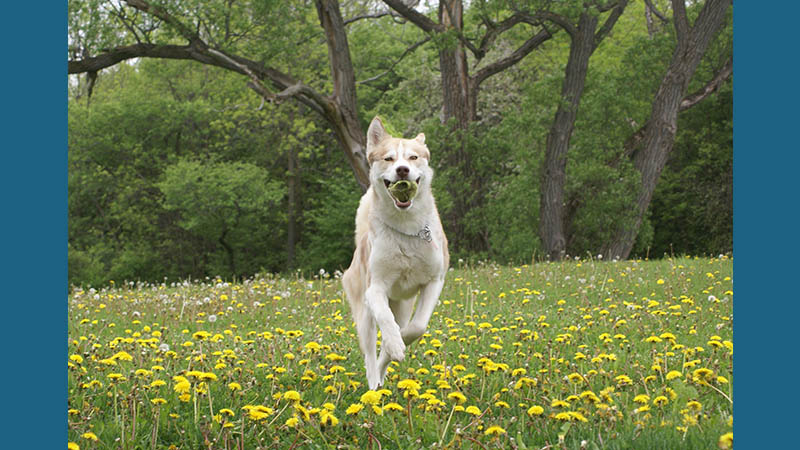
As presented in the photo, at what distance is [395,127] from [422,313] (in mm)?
21114

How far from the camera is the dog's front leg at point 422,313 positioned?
15.3 ft

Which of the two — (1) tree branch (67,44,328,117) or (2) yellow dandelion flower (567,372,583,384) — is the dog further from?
(1) tree branch (67,44,328,117)

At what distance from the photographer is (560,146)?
1925cm

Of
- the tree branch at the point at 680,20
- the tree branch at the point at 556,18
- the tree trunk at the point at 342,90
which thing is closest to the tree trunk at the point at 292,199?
the tree trunk at the point at 342,90

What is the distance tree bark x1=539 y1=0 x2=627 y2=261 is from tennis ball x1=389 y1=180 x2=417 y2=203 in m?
14.8

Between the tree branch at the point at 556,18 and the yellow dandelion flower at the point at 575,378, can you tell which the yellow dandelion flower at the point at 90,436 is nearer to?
the yellow dandelion flower at the point at 575,378

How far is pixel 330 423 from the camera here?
326 centimetres

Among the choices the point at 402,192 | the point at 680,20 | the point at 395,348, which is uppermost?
the point at 680,20

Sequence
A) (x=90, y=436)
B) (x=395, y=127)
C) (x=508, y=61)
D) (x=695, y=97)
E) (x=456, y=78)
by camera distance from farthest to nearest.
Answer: (x=395, y=127)
(x=508, y=61)
(x=695, y=97)
(x=456, y=78)
(x=90, y=436)

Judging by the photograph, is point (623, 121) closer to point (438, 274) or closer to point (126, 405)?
point (438, 274)

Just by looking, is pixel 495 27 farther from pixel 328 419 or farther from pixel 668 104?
pixel 328 419

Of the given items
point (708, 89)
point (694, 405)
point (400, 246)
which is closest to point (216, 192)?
point (708, 89)

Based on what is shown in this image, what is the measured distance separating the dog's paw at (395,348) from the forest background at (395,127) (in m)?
13.1

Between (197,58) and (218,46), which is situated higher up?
(218,46)
